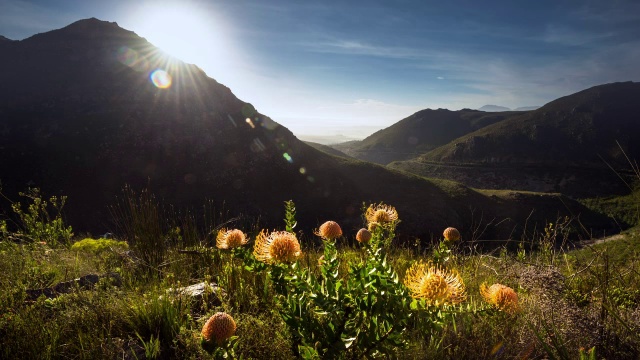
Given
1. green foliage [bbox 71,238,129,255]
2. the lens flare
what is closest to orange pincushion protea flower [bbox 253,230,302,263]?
green foliage [bbox 71,238,129,255]

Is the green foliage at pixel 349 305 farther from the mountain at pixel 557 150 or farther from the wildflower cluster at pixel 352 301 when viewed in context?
the mountain at pixel 557 150

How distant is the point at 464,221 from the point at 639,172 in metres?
42.0

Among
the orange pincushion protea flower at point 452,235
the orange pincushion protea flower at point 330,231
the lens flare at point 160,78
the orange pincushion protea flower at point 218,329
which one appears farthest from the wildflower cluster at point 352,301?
the lens flare at point 160,78

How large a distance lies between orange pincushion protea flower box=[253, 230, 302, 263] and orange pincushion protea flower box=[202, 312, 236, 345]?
41cm

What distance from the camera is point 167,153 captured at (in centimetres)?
3906

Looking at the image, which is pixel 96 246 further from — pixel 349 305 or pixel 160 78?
pixel 160 78

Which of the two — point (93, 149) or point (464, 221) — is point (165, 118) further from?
point (464, 221)

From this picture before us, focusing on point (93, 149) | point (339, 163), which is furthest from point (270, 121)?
point (93, 149)

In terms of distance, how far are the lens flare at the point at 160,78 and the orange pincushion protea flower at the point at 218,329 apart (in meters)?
53.5

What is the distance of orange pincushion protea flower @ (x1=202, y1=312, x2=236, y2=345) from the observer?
1789mm

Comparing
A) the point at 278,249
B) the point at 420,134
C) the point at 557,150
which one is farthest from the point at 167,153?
the point at 420,134

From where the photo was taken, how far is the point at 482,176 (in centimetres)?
8656

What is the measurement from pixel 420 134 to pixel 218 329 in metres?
158

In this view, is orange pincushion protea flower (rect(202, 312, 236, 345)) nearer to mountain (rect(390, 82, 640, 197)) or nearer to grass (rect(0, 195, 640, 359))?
grass (rect(0, 195, 640, 359))
